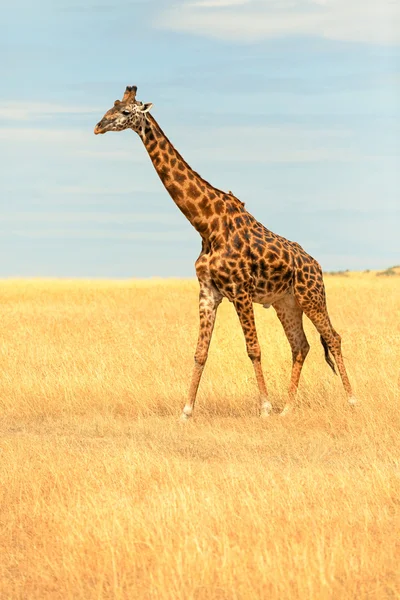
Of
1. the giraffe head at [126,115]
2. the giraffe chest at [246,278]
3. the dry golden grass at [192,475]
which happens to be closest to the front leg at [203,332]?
the giraffe chest at [246,278]

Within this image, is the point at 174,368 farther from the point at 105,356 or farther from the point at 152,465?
the point at 152,465

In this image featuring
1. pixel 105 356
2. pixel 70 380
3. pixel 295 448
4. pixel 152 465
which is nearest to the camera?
pixel 152 465

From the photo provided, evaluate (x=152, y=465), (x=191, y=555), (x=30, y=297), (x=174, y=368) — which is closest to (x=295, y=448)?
(x=152, y=465)

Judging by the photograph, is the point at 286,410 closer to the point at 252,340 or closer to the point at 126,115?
the point at 252,340

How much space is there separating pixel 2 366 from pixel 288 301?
533 cm

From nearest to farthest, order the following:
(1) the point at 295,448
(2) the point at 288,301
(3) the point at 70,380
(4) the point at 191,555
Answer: (4) the point at 191,555, (1) the point at 295,448, (2) the point at 288,301, (3) the point at 70,380

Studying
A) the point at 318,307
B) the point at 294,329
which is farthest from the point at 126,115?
the point at 294,329

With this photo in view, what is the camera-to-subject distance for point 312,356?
14516 mm

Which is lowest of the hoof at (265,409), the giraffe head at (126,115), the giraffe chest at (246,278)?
the hoof at (265,409)

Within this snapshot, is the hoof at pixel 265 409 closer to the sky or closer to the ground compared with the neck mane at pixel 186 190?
closer to the ground

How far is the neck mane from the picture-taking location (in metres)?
11.2

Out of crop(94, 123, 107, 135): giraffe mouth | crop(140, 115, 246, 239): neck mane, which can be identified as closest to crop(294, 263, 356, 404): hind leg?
crop(140, 115, 246, 239): neck mane

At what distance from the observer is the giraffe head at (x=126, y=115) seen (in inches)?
421

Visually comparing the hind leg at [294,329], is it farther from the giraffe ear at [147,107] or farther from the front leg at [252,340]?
the giraffe ear at [147,107]
